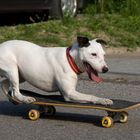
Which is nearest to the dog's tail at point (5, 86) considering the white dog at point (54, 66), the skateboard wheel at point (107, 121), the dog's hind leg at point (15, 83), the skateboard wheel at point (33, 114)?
the white dog at point (54, 66)

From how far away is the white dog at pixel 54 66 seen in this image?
275 inches

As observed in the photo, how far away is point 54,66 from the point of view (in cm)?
714

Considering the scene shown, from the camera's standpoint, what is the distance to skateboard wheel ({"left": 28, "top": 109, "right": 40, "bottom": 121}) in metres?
7.30

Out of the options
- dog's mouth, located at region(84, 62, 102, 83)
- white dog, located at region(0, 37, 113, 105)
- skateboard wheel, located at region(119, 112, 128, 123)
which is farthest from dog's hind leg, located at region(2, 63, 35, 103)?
skateboard wheel, located at region(119, 112, 128, 123)

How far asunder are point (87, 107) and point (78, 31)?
5.80m

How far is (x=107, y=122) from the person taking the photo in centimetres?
695

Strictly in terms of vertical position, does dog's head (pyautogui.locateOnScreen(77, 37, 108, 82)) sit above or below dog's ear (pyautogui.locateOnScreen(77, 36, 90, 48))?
below

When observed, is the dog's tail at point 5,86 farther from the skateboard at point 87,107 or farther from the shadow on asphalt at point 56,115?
the shadow on asphalt at point 56,115

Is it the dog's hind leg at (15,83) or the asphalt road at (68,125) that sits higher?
the dog's hind leg at (15,83)

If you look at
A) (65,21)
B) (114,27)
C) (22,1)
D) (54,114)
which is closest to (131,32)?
(114,27)

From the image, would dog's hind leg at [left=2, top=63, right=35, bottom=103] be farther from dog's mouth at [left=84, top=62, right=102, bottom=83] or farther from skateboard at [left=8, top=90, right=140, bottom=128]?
dog's mouth at [left=84, top=62, right=102, bottom=83]

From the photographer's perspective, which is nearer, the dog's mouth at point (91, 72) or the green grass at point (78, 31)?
the dog's mouth at point (91, 72)

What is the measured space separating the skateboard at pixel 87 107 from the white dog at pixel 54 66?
0.08 m

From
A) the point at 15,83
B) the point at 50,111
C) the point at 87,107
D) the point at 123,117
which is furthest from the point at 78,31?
the point at 87,107
